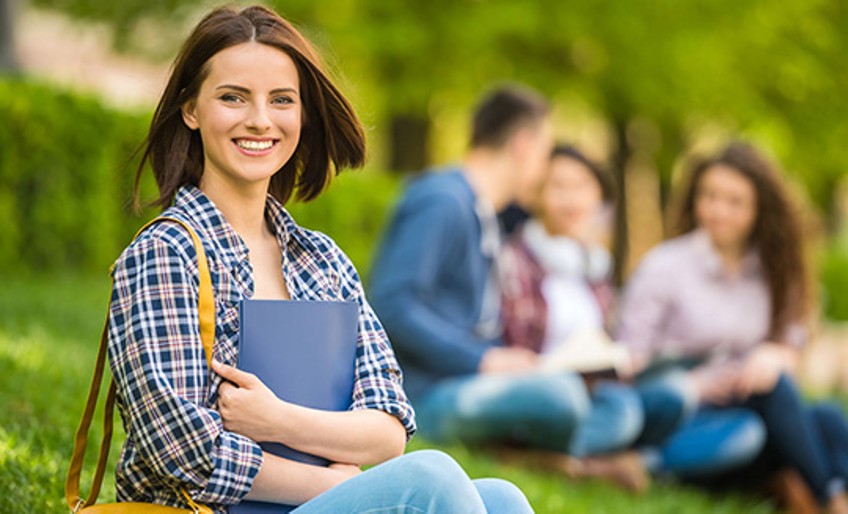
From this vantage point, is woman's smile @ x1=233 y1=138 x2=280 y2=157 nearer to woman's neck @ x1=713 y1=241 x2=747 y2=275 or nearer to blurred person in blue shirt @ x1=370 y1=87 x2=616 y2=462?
blurred person in blue shirt @ x1=370 y1=87 x2=616 y2=462

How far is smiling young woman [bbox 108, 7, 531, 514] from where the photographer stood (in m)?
2.64

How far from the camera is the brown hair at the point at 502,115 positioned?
659cm

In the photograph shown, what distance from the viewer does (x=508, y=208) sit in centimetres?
799

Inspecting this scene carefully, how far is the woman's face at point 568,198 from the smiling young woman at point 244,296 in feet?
13.1

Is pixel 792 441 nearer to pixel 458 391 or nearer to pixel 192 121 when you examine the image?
pixel 458 391

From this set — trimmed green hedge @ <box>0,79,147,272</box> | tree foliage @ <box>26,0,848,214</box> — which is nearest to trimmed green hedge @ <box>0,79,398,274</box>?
trimmed green hedge @ <box>0,79,147,272</box>

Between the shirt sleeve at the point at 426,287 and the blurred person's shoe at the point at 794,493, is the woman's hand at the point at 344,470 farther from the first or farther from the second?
the blurred person's shoe at the point at 794,493

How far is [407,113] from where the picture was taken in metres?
16.4

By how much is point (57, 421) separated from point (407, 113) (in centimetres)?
1215

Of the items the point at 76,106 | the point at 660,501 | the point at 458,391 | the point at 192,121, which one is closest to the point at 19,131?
the point at 76,106

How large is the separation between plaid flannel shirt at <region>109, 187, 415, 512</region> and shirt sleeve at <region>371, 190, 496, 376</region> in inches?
122

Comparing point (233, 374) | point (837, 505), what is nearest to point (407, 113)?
point (837, 505)

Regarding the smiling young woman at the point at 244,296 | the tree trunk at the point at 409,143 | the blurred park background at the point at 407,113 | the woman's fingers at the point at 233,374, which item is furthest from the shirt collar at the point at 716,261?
the tree trunk at the point at 409,143

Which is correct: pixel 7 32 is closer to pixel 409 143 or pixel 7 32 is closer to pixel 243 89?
pixel 409 143
